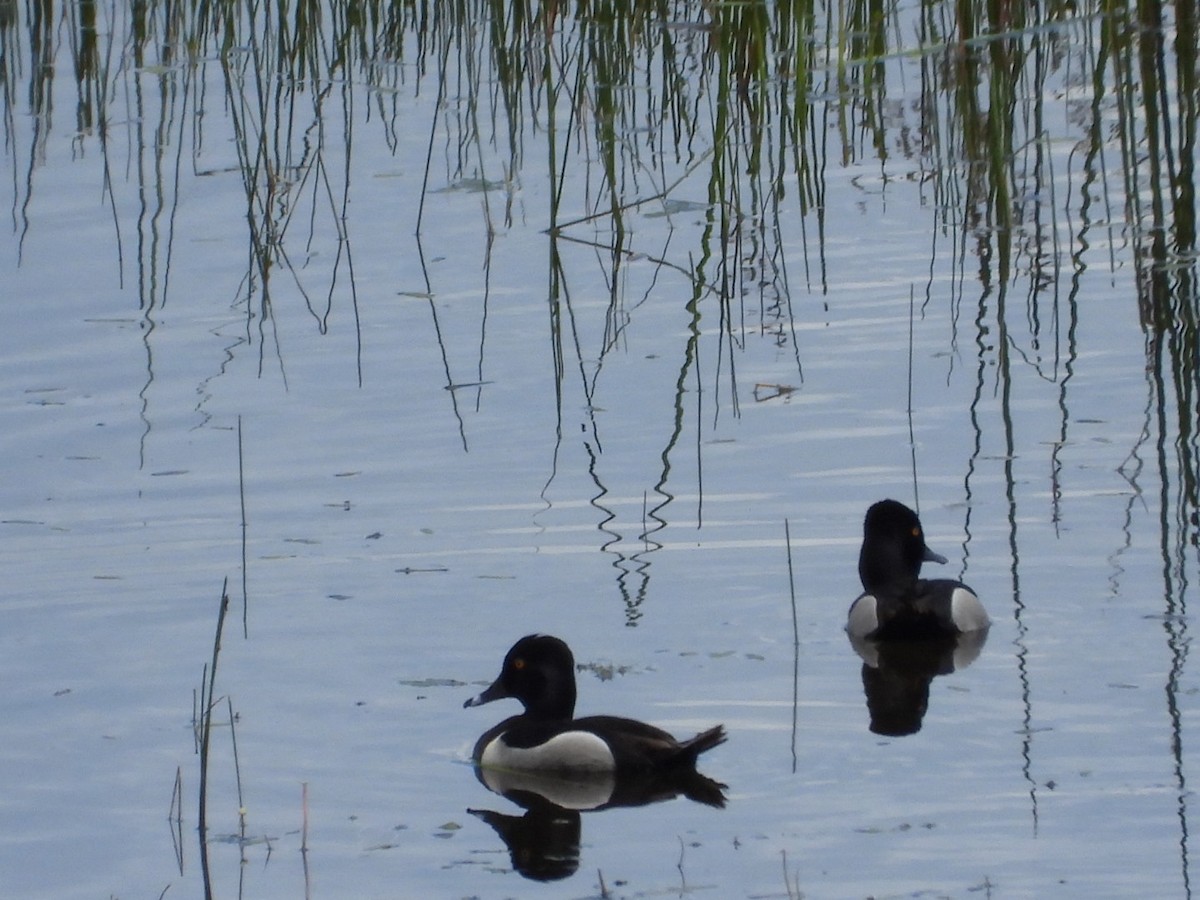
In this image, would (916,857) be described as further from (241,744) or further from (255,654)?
(255,654)

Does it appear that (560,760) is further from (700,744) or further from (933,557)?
(933,557)

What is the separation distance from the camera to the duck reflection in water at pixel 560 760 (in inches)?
254

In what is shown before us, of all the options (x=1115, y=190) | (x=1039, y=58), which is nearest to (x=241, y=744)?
(x=1039, y=58)

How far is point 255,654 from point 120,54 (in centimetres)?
766

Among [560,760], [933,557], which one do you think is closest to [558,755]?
[560,760]

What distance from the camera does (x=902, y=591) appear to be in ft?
25.6

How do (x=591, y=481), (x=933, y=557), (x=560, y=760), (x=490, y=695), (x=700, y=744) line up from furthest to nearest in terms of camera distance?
(x=591, y=481) → (x=933, y=557) → (x=490, y=695) → (x=560, y=760) → (x=700, y=744)

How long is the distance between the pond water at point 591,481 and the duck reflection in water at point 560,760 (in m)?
0.09

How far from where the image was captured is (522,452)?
9.15 meters

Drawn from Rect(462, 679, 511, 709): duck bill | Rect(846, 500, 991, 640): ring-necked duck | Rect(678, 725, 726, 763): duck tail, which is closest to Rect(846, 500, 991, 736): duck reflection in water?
Rect(846, 500, 991, 640): ring-necked duck

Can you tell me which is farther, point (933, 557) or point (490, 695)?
point (933, 557)

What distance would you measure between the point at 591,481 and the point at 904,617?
1409mm

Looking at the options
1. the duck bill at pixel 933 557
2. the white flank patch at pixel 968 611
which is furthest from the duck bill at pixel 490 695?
the duck bill at pixel 933 557

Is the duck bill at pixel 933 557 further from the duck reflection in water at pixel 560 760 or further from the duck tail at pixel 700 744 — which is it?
the duck tail at pixel 700 744
